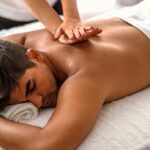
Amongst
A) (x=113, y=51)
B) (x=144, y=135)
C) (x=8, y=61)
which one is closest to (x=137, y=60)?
(x=113, y=51)

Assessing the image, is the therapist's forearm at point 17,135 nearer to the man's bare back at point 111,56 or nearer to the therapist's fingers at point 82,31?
the man's bare back at point 111,56

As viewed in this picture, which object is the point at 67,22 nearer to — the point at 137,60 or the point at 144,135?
the point at 137,60

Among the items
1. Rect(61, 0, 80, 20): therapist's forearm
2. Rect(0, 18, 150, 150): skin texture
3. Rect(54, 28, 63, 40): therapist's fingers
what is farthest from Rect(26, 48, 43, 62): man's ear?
Rect(61, 0, 80, 20): therapist's forearm

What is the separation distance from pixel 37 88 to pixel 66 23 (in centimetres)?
32

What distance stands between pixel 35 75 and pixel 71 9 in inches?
15.7

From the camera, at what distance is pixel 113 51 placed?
138cm

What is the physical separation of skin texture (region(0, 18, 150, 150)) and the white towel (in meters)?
0.03

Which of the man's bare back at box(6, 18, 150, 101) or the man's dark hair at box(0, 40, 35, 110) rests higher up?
the man's dark hair at box(0, 40, 35, 110)

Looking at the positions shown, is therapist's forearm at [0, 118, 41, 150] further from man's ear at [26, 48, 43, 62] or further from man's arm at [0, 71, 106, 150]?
man's ear at [26, 48, 43, 62]

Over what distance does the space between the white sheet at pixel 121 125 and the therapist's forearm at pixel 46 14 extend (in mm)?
364

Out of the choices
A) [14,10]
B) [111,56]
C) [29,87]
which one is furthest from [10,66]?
[14,10]

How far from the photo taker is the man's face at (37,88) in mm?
1249

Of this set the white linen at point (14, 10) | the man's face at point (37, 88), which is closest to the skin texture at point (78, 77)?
the man's face at point (37, 88)

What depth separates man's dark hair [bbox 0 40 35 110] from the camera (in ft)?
A: 4.03
